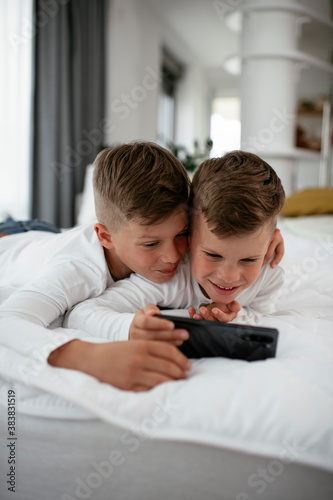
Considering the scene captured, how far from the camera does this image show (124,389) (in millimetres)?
604

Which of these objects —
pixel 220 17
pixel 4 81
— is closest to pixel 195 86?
pixel 220 17

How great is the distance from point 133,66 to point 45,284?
4462 mm

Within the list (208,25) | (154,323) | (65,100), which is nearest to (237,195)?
(154,323)

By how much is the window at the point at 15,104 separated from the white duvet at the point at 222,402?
2.30m

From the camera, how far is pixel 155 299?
3.27 ft

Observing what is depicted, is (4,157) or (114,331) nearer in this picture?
(114,331)

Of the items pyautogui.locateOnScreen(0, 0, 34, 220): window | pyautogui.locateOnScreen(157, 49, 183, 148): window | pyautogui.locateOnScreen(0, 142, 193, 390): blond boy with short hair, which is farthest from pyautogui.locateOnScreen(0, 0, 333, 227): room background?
pyautogui.locateOnScreen(0, 142, 193, 390): blond boy with short hair

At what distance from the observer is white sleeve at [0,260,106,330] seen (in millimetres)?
817

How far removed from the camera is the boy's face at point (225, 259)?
84 centimetres

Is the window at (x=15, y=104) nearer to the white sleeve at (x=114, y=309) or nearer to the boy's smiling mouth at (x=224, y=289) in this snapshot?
the white sleeve at (x=114, y=309)

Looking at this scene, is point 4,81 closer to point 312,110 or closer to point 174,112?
point 312,110

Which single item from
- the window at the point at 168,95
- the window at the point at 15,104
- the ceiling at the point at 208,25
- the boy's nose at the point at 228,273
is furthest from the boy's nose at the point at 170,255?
the window at the point at 168,95

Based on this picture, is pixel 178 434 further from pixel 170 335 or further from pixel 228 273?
pixel 228 273

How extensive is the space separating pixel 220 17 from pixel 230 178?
206 inches
